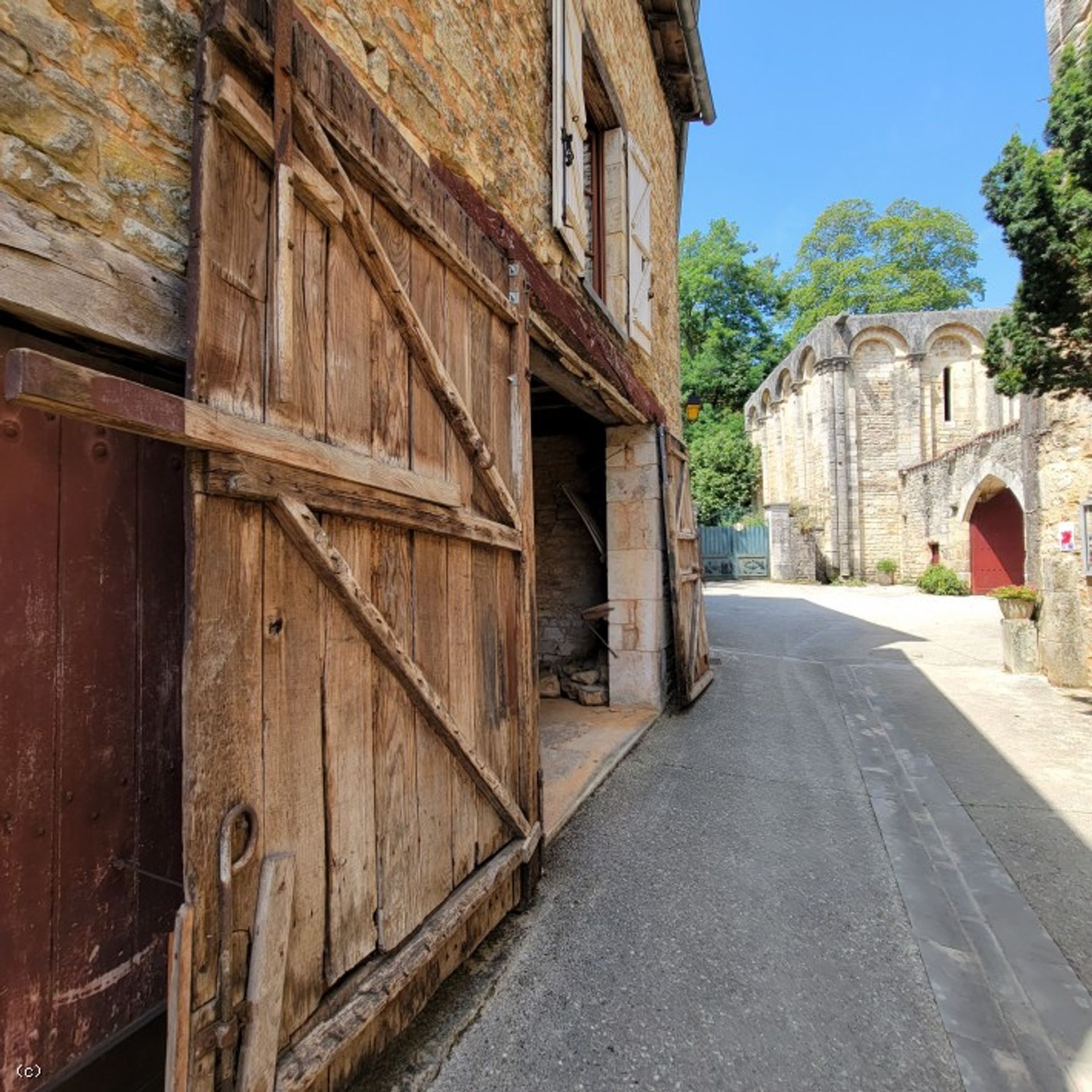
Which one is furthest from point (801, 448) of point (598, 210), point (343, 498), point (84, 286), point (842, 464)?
point (84, 286)

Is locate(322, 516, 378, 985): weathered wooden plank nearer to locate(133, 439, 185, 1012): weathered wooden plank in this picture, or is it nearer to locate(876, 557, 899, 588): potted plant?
locate(133, 439, 185, 1012): weathered wooden plank

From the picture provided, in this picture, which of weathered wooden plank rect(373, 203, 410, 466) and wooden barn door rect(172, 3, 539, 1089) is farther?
weathered wooden plank rect(373, 203, 410, 466)

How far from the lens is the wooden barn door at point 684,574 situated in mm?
5570

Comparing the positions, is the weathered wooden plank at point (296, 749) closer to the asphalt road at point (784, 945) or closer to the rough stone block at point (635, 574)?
the asphalt road at point (784, 945)

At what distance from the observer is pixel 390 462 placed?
184cm

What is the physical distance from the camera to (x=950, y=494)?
1794cm

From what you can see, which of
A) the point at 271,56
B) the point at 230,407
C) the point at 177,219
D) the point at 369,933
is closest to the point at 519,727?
the point at 369,933

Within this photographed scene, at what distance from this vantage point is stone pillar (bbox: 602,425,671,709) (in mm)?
5449

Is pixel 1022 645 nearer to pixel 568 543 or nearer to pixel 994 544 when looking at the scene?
pixel 568 543

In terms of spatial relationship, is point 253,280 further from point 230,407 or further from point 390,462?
point 390,462

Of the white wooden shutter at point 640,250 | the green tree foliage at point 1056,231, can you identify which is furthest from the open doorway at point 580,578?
the green tree foliage at point 1056,231

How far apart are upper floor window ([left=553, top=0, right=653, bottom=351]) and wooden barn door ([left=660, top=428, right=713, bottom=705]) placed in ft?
4.28

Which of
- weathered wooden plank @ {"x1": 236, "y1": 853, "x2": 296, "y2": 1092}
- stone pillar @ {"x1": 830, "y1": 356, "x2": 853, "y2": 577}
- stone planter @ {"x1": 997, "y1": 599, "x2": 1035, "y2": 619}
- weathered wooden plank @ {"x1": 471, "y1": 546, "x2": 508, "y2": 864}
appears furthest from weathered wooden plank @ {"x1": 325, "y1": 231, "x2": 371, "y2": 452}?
stone pillar @ {"x1": 830, "y1": 356, "x2": 853, "y2": 577}

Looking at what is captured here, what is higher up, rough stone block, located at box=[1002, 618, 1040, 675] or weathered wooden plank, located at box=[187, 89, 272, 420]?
weathered wooden plank, located at box=[187, 89, 272, 420]
